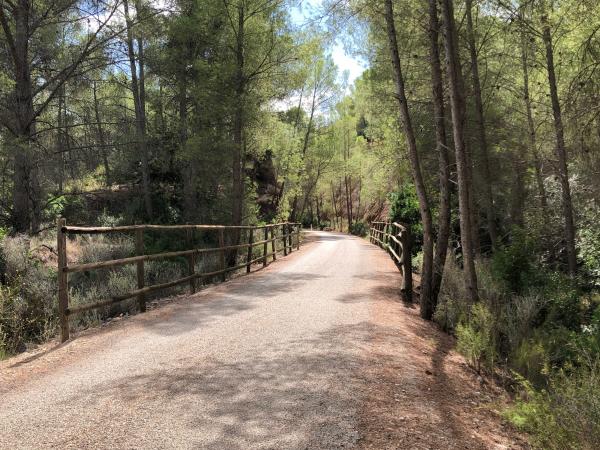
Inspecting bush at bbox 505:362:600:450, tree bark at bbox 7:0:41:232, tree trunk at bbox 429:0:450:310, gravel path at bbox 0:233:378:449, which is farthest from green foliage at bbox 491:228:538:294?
tree bark at bbox 7:0:41:232

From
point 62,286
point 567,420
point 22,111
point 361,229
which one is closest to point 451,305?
point 567,420

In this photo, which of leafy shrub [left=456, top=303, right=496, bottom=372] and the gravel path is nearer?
the gravel path

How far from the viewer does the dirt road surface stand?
335cm

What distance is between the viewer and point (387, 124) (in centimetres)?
1917

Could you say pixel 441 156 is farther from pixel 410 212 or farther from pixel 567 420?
pixel 410 212

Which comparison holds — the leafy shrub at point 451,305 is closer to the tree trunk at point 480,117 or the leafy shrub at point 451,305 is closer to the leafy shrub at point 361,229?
the tree trunk at point 480,117

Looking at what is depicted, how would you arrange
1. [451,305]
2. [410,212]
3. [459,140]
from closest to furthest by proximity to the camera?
[459,140] < [451,305] < [410,212]

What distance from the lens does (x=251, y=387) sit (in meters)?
4.17

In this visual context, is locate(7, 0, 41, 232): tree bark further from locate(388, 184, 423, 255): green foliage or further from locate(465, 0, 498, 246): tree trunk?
locate(388, 184, 423, 255): green foliage

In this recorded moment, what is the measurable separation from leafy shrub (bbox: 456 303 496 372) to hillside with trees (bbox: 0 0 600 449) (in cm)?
4

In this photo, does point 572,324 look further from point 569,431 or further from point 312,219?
point 312,219

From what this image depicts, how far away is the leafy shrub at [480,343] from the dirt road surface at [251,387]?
187mm

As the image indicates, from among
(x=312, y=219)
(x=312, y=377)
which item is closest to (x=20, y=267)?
(x=312, y=377)

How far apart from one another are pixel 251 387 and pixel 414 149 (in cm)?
589
